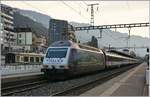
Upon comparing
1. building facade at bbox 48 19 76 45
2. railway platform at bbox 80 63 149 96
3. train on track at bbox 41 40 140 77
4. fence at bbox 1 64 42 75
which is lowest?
fence at bbox 1 64 42 75

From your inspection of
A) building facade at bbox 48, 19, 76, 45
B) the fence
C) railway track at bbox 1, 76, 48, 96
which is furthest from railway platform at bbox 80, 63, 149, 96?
building facade at bbox 48, 19, 76, 45

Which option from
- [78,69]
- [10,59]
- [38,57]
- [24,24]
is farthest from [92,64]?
[24,24]

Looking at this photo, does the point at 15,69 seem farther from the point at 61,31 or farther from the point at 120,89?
the point at 120,89

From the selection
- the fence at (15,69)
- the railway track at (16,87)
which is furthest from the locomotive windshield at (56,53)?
the fence at (15,69)

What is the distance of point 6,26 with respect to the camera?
430 ft

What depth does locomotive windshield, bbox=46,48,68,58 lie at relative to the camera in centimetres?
2622

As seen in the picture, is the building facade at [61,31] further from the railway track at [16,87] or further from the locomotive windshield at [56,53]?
the railway track at [16,87]

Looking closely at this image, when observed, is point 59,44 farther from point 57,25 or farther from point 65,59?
point 57,25

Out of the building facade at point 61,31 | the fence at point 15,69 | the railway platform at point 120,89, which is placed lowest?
the fence at point 15,69

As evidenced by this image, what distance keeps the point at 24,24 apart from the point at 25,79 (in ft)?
520

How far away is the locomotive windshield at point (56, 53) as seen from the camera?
26219 mm

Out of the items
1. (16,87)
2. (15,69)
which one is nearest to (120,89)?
(16,87)

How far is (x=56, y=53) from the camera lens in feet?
87.6

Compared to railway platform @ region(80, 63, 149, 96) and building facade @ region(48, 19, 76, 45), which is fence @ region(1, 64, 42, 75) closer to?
building facade @ region(48, 19, 76, 45)
